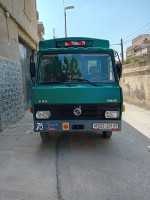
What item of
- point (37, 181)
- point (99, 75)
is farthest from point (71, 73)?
point (37, 181)

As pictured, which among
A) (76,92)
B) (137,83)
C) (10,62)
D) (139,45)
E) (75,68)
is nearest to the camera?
(76,92)

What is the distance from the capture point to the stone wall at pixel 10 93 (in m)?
6.21

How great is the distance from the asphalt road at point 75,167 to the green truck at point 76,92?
66 centimetres

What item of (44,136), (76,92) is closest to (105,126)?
(76,92)

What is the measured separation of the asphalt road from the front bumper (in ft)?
2.10

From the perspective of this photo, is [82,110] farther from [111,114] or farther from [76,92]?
[111,114]

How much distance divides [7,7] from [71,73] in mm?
4393

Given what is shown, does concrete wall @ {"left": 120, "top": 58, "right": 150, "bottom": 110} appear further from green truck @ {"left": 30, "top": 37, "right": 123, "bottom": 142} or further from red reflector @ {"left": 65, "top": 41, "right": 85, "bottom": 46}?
green truck @ {"left": 30, "top": 37, "right": 123, "bottom": 142}

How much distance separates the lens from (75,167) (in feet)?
11.9

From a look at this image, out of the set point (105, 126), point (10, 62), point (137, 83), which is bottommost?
point (105, 126)

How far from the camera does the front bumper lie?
157 inches

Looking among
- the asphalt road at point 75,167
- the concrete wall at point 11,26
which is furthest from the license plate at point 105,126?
Result: the concrete wall at point 11,26

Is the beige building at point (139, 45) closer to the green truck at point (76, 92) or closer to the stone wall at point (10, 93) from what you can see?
the stone wall at point (10, 93)

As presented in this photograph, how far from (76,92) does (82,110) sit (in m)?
0.43
